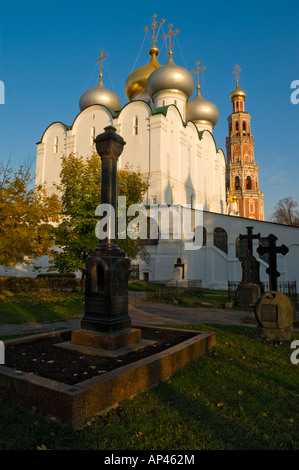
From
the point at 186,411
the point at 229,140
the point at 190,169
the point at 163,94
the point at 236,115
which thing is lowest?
the point at 186,411

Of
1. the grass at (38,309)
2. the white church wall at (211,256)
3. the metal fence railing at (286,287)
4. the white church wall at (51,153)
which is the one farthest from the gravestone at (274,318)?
the white church wall at (51,153)

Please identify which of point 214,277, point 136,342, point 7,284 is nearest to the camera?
point 136,342

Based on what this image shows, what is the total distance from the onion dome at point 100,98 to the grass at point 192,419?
38.0 m

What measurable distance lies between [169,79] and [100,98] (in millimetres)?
8716

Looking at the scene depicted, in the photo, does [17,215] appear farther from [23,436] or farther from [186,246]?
[186,246]

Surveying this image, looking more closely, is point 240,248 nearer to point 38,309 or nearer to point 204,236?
point 204,236

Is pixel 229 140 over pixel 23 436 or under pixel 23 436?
over

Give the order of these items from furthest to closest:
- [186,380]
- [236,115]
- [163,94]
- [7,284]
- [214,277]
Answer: [236,115] < [163,94] < [214,277] < [7,284] < [186,380]

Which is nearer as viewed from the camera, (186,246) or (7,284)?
(7,284)

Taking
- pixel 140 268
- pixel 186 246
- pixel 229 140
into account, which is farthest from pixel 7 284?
pixel 229 140

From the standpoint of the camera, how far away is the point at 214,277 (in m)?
27.6

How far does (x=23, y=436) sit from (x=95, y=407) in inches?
31.9

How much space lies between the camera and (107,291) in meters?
6.08

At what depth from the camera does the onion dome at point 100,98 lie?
38.2 meters
